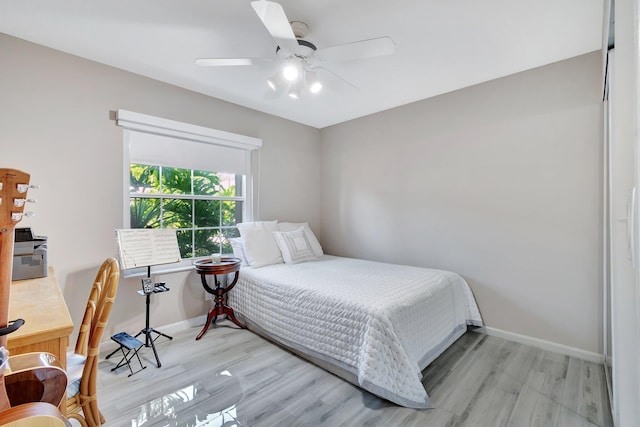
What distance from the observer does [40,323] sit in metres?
1.00

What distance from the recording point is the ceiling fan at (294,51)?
1.53 metres

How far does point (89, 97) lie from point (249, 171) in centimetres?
163

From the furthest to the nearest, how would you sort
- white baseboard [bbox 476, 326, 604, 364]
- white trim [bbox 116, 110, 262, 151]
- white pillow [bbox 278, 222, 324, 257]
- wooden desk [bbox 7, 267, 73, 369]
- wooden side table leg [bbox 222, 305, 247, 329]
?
white pillow [bbox 278, 222, 324, 257]
wooden side table leg [bbox 222, 305, 247, 329]
white trim [bbox 116, 110, 262, 151]
white baseboard [bbox 476, 326, 604, 364]
wooden desk [bbox 7, 267, 73, 369]

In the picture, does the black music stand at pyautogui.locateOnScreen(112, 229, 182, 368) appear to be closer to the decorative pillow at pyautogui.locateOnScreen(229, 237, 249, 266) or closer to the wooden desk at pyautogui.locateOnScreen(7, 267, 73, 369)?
the decorative pillow at pyautogui.locateOnScreen(229, 237, 249, 266)

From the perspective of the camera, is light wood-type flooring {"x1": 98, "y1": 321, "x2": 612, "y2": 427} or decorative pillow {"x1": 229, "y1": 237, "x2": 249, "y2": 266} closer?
light wood-type flooring {"x1": 98, "y1": 321, "x2": 612, "y2": 427}

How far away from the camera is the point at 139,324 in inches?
106

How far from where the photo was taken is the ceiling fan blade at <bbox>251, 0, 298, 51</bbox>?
1.41 meters

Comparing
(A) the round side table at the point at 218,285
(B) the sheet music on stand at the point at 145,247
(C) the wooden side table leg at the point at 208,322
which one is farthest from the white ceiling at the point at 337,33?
(C) the wooden side table leg at the point at 208,322

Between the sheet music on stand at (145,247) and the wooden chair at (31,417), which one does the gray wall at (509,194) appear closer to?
the sheet music on stand at (145,247)

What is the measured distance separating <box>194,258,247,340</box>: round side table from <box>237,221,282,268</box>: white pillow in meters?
0.19

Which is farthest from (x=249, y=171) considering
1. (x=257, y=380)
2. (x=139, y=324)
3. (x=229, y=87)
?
(x=257, y=380)

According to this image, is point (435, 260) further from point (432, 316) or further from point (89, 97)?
point (89, 97)

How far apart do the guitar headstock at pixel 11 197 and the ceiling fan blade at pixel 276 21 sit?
1.20m

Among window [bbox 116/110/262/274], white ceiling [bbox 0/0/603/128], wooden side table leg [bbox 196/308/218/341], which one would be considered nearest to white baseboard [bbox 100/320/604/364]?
wooden side table leg [bbox 196/308/218/341]
